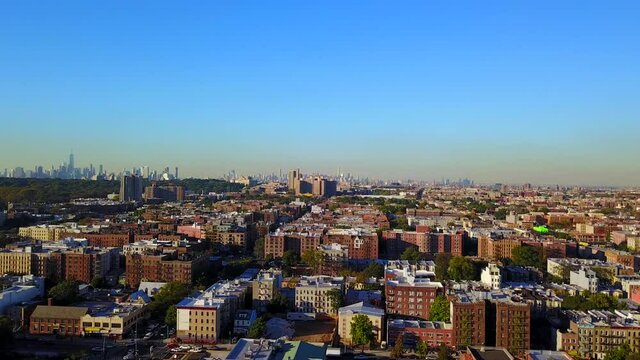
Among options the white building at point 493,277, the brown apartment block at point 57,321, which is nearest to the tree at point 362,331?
the white building at point 493,277

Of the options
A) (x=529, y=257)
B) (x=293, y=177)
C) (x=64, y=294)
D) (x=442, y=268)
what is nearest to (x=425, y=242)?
(x=529, y=257)

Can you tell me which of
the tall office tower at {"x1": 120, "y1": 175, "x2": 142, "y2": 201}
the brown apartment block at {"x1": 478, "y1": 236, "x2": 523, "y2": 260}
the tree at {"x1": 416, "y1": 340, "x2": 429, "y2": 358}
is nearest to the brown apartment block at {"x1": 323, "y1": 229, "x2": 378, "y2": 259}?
the brown apartment block at {"x1": 478, "y1": 236, "x2": 523, "y2": 260}

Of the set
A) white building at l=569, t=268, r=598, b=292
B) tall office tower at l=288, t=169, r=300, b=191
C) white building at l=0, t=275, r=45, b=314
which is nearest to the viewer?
white building at l=0, t=275, r=45, b=314

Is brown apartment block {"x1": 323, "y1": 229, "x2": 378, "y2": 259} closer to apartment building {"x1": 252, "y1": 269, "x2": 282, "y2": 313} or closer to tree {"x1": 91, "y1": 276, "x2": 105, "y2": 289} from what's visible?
apartment building {"x1": 252, "y1": 269, "x2": 282, "y2": 313}

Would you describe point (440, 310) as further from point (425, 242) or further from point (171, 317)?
point (425, 242)

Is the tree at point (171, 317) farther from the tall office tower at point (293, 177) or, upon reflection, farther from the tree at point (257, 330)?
the tall office tower at point (293, 177)

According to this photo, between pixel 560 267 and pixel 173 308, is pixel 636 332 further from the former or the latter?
pixel 173 308
